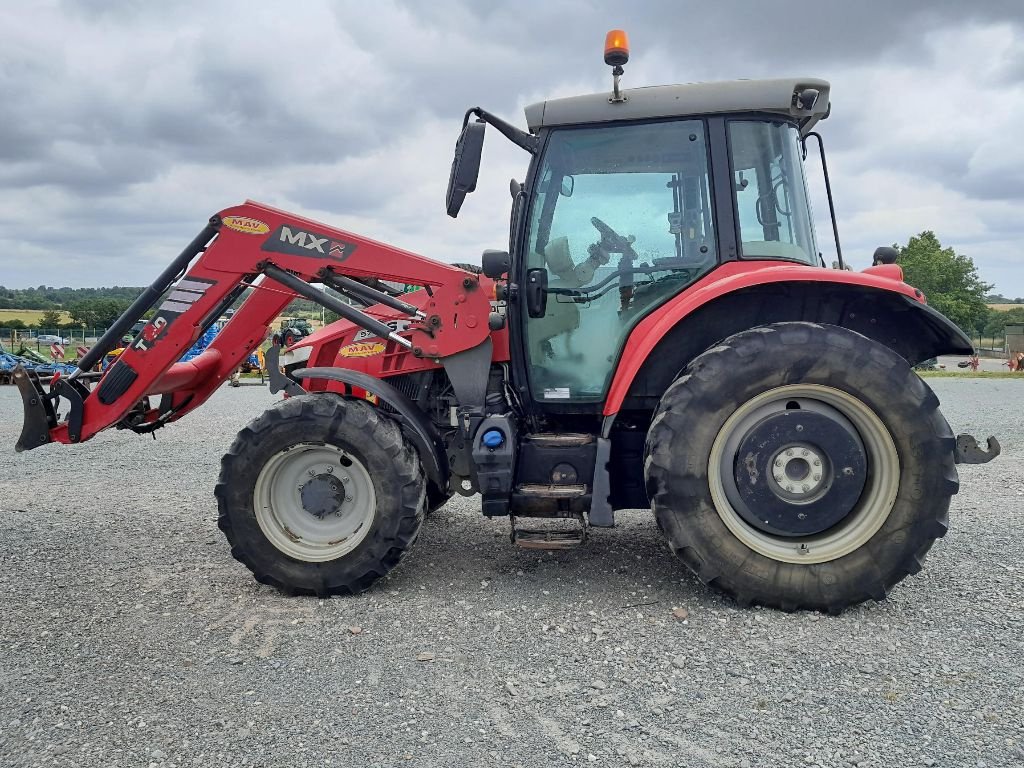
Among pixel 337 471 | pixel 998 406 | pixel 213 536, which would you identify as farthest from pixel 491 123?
pixel 998 406

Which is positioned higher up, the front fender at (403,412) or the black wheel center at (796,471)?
the front fender at (403,412)

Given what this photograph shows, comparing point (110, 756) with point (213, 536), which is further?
point (213, 536)

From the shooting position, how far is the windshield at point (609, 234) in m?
4.16

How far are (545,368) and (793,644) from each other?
190 cm

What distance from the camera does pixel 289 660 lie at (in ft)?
11.0

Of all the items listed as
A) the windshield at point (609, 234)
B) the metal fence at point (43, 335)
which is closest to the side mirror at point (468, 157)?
the windshield at point (609, 234)

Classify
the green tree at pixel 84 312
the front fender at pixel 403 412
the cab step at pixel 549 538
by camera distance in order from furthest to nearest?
1. the green tree at pixel 84 312
2. the front fender at pixel 403 412
3. the cab step at pixel 549 538

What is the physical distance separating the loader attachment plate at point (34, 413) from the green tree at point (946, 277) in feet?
171

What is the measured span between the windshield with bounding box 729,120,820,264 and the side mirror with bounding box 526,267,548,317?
1.08 meters

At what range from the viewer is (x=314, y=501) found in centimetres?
418

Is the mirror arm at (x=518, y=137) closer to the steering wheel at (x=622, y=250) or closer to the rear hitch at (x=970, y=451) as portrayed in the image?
the steering wheel at (x=622, y=250)

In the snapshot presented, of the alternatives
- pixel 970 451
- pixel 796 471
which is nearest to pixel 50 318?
pixel 796 471

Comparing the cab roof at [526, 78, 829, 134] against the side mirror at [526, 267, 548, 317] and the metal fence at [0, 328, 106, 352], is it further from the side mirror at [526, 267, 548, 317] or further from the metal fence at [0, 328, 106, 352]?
the metal fence at [0, 328, 106, 352]

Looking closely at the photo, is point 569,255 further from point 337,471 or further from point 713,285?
point 337,471
